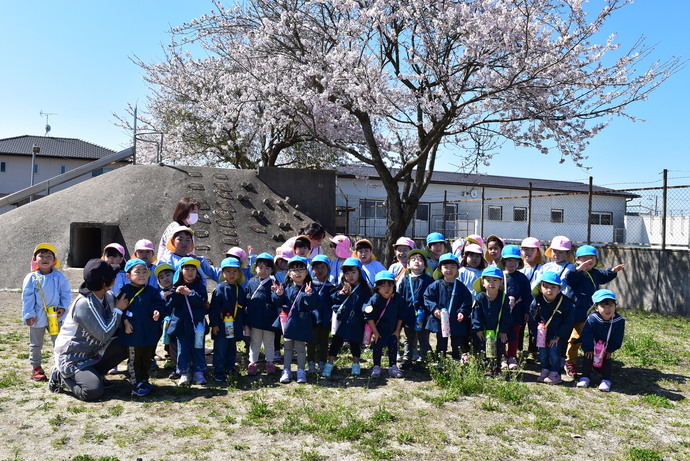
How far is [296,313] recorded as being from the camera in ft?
20.0

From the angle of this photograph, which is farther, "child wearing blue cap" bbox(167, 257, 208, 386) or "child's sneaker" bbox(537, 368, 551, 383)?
"child's sneaker" bbox(537, 368, 551, 383)

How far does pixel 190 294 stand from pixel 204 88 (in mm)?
17268

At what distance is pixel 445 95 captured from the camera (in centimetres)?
1202

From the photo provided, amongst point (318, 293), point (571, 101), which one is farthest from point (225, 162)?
point (318, 293)

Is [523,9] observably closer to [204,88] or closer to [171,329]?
[171,329]

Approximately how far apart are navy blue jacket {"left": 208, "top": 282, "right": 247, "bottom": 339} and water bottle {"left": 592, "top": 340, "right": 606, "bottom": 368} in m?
3.96

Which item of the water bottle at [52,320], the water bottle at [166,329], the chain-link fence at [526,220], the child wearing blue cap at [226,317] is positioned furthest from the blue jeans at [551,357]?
the chain-link fence at [526,220]

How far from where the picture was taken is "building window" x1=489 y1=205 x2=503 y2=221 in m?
25.7

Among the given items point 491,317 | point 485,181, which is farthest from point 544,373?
point 485,181

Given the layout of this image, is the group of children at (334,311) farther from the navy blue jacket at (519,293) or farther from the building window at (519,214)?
the building window at (519,214)

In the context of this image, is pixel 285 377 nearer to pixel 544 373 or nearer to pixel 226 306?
pixel 226 306

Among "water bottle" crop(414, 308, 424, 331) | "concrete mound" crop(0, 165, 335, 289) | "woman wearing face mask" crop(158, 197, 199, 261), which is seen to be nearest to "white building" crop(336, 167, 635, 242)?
"concrete mound" crop(0, 165, 335, 289)

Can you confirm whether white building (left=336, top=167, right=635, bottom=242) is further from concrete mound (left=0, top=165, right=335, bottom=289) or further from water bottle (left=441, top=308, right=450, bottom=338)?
water bottle (left=441, top=308, right=450, bottom=338)

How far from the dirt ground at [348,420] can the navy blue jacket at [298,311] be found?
1.77 feet
